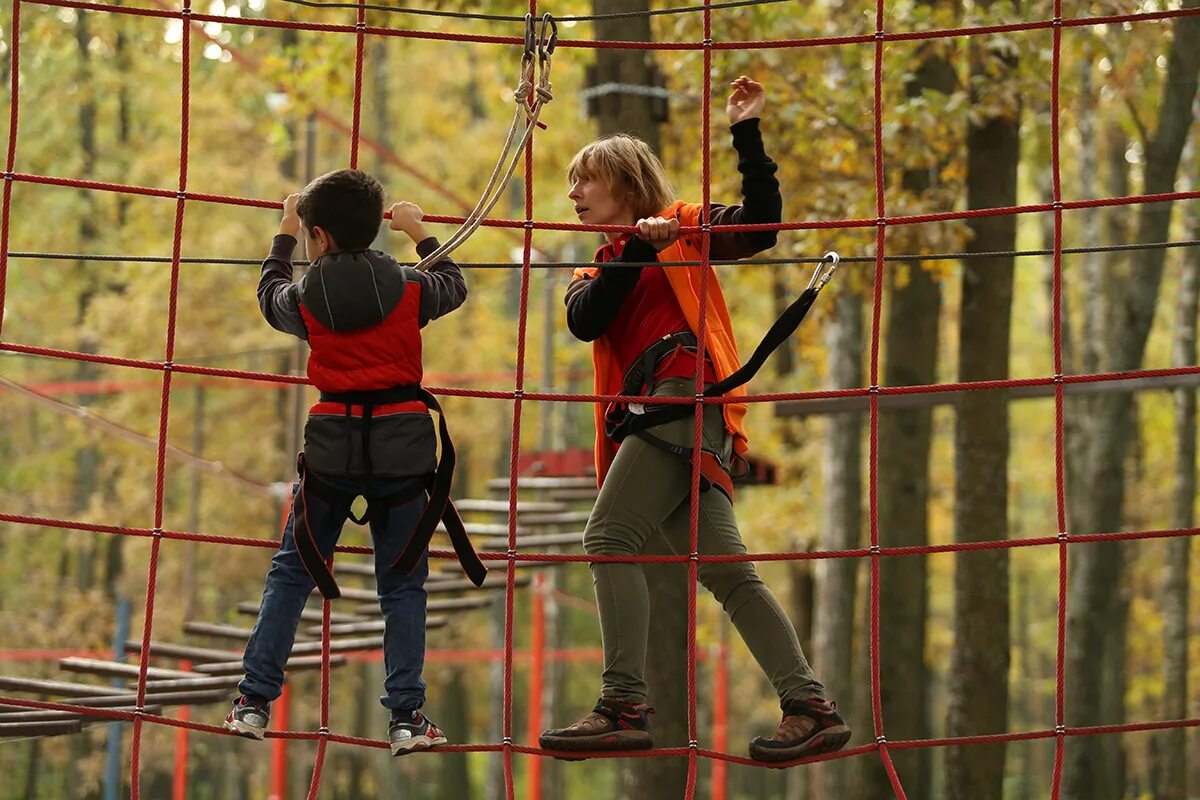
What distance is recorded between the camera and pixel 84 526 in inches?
154

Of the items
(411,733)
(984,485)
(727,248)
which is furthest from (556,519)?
(411,733)

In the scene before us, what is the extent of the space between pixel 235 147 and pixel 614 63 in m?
12.2

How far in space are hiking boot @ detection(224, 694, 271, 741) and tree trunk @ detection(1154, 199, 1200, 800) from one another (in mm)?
8193

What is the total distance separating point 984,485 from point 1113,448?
3.02 meters

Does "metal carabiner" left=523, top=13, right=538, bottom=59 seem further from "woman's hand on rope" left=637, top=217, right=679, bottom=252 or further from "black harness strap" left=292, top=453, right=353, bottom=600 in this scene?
"black harness strap" left=292, top=453, right=353, bottom=600

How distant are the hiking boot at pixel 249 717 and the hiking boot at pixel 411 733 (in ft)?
0.90

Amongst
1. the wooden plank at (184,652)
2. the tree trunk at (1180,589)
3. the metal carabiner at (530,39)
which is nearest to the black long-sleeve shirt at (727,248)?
the metal carabiner at (530,39)

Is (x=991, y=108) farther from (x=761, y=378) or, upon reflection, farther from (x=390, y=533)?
(x=761, y=378)

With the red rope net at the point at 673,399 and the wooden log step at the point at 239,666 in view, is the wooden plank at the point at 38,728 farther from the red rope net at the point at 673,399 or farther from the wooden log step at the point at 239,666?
the red rope net at the point at 673,399

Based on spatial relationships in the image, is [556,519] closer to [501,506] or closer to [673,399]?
[501,506]

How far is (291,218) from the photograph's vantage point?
3.79 metres

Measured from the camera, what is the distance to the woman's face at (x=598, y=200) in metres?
3.91

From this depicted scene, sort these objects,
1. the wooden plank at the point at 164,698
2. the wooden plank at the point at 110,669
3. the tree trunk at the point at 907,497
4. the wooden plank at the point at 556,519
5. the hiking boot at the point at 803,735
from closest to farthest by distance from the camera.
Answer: the hiking boot at the point at 803,735, the wooden plank at the point at 164,698, the wooden plank at the point at 110,669, the tree trunk at the point at 907,497, the wooden plank at the point at 556,519

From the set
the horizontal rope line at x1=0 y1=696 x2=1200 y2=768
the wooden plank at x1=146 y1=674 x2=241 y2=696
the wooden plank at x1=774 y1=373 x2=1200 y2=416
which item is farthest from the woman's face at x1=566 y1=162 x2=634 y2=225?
the wooden plank at x1=146 y1=674 x2=241 y2=696
